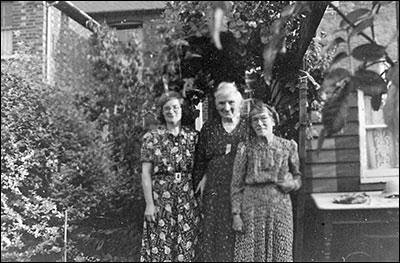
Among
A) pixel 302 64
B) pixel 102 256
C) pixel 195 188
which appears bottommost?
pixel 102 256

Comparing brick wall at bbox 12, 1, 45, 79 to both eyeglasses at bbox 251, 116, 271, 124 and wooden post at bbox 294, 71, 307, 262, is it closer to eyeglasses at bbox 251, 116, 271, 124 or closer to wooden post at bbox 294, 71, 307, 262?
eyeglasses at bbox 251, 116, 271, 124

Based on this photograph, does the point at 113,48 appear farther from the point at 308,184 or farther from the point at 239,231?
the point at 308,184

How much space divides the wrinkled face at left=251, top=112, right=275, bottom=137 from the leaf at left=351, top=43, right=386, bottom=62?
68.6 inches

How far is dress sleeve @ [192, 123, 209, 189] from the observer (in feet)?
9.35

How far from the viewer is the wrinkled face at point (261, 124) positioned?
2.74 metres

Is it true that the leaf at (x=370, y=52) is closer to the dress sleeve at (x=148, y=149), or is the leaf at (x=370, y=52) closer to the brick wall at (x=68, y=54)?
the dress sleeve at (x=148, y=149)

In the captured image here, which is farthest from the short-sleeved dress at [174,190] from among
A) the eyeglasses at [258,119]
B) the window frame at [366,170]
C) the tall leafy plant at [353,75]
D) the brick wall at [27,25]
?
the tall leafy plant at [353,75]

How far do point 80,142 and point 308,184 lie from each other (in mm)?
1489

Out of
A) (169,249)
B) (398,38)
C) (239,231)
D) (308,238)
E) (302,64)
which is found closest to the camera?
(398,38)

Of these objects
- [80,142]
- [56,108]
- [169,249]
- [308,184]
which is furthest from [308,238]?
[56,108]

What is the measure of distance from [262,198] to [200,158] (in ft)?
1.29

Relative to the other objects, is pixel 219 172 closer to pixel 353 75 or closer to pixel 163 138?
Result: pixel 163 138

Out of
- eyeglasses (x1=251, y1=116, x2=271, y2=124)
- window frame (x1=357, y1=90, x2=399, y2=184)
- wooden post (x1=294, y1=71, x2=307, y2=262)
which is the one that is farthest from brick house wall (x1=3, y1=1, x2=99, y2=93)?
window frame (x1=357, y1=90, x2=399, y2=184)

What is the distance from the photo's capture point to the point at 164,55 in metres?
2.92
